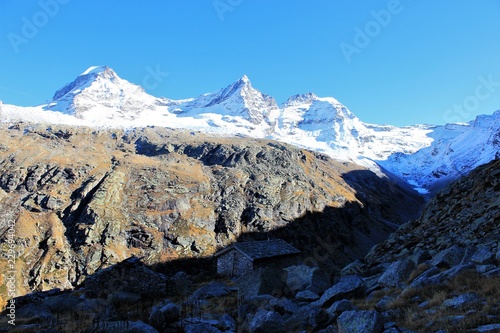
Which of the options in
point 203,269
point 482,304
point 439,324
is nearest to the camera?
point 439,324

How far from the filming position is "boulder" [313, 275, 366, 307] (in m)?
14.3

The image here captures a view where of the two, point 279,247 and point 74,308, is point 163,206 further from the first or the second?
point 74,308

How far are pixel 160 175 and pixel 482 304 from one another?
93.0m

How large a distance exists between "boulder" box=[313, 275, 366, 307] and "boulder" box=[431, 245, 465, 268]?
3447mm

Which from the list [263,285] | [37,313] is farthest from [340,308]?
[37,313]

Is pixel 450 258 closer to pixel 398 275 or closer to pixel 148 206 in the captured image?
pixel 398 275

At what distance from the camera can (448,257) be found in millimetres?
15375

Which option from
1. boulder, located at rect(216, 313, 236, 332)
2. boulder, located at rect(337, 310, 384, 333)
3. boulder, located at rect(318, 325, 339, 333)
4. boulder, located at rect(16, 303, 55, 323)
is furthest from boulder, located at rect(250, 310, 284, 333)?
boulder, located at rect(16, 303, 55, 323)

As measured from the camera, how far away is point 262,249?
42688 millimetres

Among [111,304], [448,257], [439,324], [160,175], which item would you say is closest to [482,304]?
[439,324]

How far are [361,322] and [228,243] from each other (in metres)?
72.6

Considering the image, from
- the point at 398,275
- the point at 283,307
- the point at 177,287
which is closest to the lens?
the point at 283,307

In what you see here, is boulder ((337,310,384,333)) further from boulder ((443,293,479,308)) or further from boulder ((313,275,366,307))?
boulder ((313,275,366,307))

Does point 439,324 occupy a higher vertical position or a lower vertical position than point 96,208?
lower
